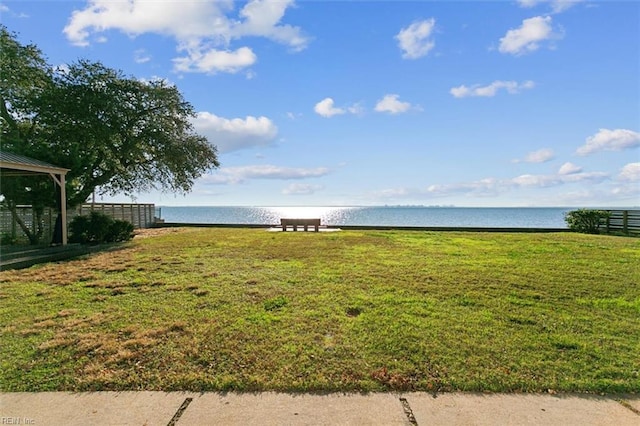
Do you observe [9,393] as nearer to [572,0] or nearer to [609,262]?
[609,262]

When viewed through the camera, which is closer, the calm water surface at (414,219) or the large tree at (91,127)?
the large tree at (91,127)

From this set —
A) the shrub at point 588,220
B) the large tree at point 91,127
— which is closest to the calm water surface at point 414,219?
the shrub at point 588,220

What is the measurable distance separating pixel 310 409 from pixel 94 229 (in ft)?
37.8

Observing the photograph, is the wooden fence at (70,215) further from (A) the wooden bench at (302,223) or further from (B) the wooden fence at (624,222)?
(B) the wooden fence at (624,222)

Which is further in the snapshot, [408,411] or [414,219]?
[414,219]

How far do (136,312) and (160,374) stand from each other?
5.82 ft

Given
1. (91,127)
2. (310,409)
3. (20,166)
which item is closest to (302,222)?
(91,127)

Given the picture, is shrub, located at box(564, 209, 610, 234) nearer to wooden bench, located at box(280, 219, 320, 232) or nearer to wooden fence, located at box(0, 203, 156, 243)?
wooden bench, located at box(280, 219, 320, 232)

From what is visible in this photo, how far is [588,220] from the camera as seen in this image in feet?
53.0

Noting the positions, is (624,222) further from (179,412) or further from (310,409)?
(179,412)

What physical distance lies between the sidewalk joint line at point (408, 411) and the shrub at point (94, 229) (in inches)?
468

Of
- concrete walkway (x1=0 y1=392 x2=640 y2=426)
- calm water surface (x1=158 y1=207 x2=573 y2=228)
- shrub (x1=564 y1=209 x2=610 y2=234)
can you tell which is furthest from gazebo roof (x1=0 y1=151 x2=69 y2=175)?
shrub (x1=564 y1=209 x2=610 y2=234)

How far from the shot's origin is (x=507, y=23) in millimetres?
8492

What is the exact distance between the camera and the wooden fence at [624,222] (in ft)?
49.4
